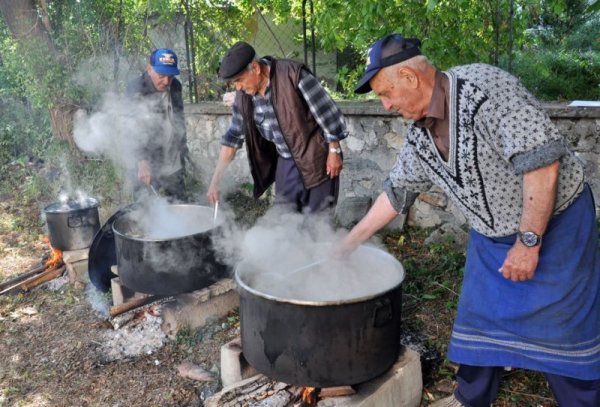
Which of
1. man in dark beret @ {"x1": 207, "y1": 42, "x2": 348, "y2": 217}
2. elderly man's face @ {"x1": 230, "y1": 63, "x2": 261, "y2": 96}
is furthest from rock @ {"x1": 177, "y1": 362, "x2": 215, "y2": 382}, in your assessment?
elderly man's face @ {"x1": 230, "y1": 63, "x2": 261, "y2": 96}

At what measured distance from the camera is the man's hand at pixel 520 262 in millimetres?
2033

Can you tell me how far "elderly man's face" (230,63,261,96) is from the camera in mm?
3357

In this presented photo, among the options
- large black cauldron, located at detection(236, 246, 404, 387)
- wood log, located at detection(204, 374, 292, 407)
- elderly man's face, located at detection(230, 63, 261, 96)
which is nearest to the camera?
large black cauldron, located at detection(236, 246, 404, 387)

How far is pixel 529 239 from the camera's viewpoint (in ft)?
6.57

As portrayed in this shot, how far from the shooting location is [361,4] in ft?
15.0

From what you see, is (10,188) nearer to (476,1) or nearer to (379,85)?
(476,1)

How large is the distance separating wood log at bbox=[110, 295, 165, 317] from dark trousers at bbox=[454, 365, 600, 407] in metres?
2.41

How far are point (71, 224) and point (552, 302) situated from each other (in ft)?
14.2

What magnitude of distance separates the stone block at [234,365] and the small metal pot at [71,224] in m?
2.65

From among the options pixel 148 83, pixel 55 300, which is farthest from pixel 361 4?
pixel 55 300

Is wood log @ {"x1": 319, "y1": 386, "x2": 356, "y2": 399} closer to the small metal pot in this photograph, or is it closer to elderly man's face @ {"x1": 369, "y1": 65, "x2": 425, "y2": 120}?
elderly man's face @ {"x1": 369, "y1": 65, "x2": 425, "y2": 120}

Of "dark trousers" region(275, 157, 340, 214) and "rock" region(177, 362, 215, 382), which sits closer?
"rock" region(177, 362, 215, 382)

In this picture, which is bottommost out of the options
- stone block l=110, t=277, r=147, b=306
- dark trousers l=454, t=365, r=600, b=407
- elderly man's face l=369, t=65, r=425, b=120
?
stone block l=110, t=277, r=147, b=306

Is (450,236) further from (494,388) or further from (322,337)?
(322,337)
